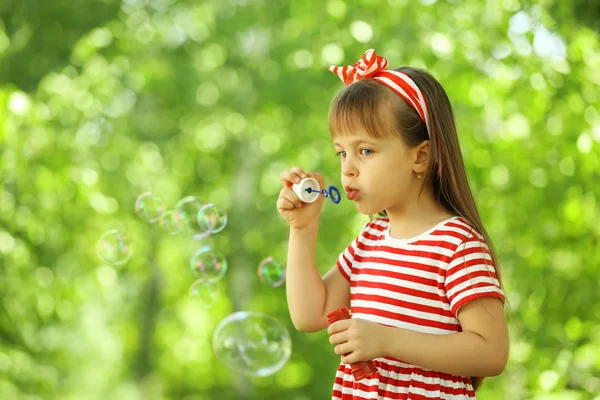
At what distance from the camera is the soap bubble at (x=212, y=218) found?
269cm

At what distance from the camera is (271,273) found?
286 centimetres

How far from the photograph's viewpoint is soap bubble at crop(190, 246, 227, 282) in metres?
3.01

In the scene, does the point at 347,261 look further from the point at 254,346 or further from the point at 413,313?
the point at 254,346

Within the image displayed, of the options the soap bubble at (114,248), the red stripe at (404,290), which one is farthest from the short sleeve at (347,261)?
the soap bubble at (114,248)

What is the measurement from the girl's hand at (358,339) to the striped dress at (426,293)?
124 millimetres

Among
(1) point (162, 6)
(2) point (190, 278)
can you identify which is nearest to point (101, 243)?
(1) point (162, 6)

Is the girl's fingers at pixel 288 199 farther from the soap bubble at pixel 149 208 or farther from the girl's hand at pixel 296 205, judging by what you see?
the soap bubble at pixel 149 208

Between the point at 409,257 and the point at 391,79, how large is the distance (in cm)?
40

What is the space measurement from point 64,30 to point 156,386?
289 inches

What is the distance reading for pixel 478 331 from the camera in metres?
1.54

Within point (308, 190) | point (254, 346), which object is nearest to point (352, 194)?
point (308, 190)

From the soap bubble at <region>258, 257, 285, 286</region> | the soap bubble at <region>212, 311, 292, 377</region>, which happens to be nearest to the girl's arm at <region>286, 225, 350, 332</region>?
the soap bubble at <region>258, 257, 285, 286</region>

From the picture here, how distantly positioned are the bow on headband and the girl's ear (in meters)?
0.03

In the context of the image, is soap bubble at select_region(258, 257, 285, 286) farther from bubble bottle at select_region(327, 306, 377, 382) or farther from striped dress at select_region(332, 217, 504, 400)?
bubble bottle at select_region(327, 306, 377, 382)
